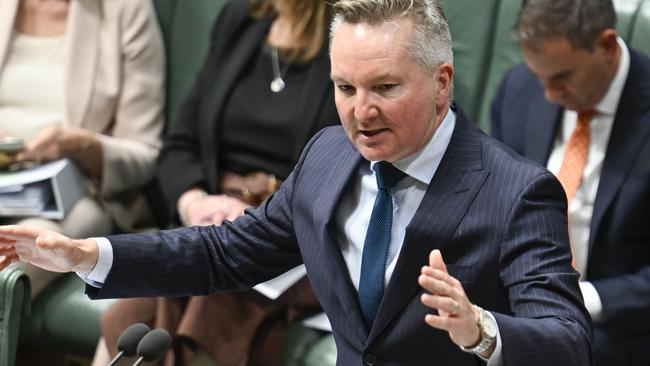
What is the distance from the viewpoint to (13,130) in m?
2.98

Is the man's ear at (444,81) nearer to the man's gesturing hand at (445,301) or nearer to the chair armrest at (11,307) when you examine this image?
the man's gesturing hand at (445,301)

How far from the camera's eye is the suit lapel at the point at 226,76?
2.85 meters

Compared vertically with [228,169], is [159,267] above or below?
above

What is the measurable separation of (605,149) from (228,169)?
1.00 meters

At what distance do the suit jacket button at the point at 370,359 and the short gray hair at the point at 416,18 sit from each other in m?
0.43

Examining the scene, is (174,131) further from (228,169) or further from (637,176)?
(637,176)

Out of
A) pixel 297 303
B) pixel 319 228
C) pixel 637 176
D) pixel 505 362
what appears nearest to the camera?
pixel 505 362

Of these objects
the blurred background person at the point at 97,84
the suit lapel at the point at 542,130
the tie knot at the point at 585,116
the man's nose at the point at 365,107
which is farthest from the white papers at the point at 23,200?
the man's nose at the point at 365,107

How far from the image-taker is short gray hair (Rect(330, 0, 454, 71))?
59.2 inches

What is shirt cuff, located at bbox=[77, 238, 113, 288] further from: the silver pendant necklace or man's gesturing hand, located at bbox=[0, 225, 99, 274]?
the silver pendant necklace


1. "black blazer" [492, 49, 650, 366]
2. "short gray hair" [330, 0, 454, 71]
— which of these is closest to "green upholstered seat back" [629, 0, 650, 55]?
Answer: "black blazer" [492, 49, 650, 366]

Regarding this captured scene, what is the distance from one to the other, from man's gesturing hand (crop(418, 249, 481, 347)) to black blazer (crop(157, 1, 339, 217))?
144 centimetres

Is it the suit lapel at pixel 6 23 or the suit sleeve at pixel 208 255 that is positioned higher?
the suit sleeve at pixel 208 255

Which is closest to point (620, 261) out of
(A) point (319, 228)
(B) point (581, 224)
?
(B) point (581, 224)
